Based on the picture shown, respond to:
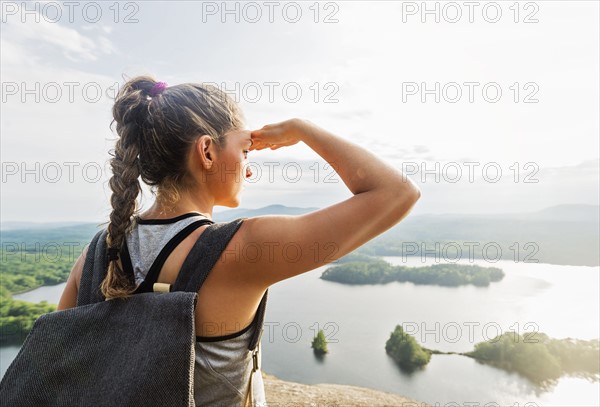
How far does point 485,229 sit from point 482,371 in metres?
3.01

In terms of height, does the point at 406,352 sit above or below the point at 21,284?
→ below

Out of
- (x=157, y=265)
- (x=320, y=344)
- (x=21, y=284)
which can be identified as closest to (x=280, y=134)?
(x=157, y=265)

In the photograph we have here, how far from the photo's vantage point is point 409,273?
→ 9.16 m

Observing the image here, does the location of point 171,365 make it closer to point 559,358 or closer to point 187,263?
point 187,263

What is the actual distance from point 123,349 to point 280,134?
604 mm

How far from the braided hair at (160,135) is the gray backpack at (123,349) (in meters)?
0.21

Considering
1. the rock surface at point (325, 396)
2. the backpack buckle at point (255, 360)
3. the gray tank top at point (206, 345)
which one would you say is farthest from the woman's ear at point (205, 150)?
the rock surface at point (325, 396)

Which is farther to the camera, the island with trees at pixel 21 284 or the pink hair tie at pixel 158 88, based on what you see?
the island with trees at pixel 21 284

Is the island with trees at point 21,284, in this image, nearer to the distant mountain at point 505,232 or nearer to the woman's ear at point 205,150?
the distant mountain at point 505,232

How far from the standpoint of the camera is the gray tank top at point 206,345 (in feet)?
2.51

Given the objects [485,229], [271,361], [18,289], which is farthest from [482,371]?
[18,289]

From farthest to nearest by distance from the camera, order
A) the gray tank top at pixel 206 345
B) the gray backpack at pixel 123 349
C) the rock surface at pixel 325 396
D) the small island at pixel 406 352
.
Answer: the small island at pixel 406 352 → the rock surface at pixel 325 396 → the gray tank top at pixel 206 345 → the gray backpack at pixel 123 349

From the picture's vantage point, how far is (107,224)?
867 mm

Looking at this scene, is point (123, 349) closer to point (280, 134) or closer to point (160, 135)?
point (160, 135)
